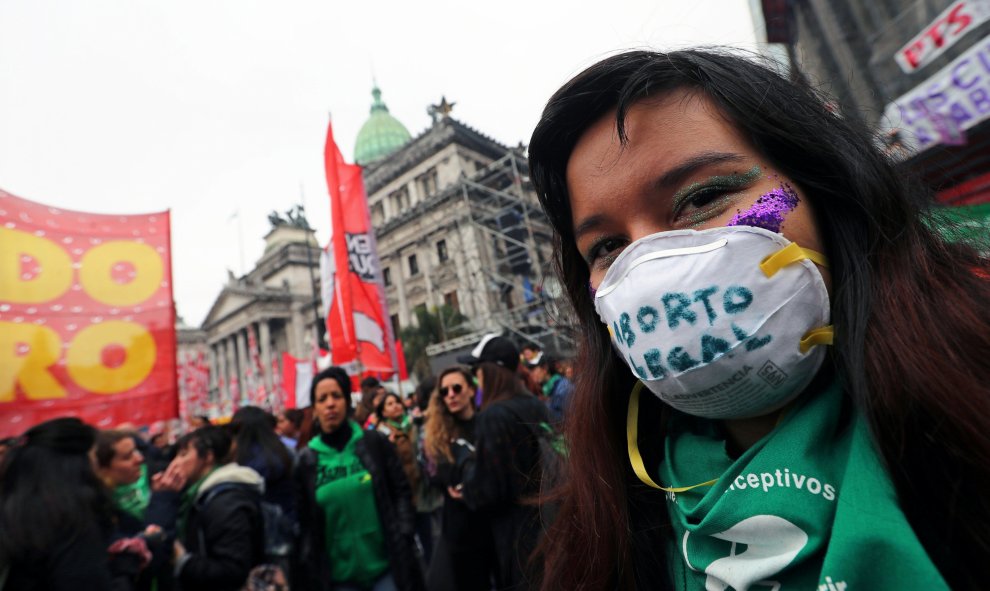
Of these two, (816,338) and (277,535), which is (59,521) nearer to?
(277,535)

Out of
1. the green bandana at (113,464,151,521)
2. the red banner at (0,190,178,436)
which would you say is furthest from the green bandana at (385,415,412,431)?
the green bandana at (113,464,151,521)

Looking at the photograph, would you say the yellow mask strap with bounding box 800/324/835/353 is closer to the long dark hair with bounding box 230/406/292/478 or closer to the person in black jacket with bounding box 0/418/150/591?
the person in black jacket with bounding box 0/418/150/591

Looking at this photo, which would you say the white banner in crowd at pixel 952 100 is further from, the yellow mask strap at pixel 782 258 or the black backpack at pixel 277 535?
the black backpack at pixel 277 535

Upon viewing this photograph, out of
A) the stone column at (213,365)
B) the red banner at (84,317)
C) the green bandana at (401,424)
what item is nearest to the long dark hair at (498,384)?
the green bandana at (401,424)

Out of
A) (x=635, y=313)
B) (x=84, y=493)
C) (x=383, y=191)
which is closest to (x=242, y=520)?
(x=84, y=493)

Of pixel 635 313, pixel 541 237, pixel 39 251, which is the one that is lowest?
pixel 635 313

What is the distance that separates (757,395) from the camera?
2.86 ft

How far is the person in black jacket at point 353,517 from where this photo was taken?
134 inches

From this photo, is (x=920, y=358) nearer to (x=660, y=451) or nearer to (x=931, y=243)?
(x=931, y=243)

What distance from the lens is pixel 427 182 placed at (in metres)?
31.9

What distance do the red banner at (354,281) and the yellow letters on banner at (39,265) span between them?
2.97m

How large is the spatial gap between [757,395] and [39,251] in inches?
209

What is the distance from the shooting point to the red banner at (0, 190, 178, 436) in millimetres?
3887

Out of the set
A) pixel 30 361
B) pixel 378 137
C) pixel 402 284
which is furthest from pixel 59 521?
pixel 378 137
